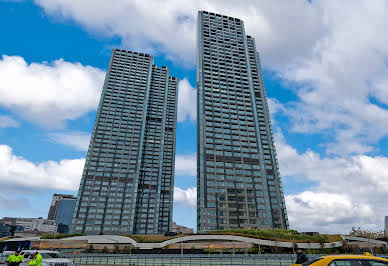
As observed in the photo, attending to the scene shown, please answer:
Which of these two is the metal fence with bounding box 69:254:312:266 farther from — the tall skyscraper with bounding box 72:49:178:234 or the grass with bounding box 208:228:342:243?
the tall skyscraper with bounding box 72:49:178:234

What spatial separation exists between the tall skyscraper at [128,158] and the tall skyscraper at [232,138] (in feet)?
136

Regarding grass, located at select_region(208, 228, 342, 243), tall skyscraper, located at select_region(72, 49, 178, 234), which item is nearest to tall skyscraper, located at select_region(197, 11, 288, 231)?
grass, located at select_region(208, 228, 342, 243)

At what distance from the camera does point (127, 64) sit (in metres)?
149

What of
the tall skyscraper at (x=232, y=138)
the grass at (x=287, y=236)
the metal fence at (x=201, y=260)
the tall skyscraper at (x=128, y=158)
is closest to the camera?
the metal fence at (x=201, y=260)

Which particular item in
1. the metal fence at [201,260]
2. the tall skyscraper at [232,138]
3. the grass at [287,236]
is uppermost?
the tall skyscraper at [232,138]

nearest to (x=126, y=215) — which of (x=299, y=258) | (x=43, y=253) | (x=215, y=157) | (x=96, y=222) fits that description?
(x=96, y=222)

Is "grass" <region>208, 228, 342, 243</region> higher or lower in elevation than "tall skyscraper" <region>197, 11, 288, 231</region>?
lower

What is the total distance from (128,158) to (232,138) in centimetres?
5290

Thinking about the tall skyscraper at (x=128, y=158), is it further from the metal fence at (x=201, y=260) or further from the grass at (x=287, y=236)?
the metal fence at (x=201, y=260)

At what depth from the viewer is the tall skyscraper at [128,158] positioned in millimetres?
108812

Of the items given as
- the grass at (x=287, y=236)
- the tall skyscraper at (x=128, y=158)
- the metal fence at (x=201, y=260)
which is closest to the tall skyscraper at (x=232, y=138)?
the grass at (x=287, y=236)

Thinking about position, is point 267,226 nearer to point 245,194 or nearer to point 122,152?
point 245,194

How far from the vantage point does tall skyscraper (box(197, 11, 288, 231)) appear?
3391 inches

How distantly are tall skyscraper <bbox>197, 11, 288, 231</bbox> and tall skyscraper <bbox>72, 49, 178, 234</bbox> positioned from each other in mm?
41501
